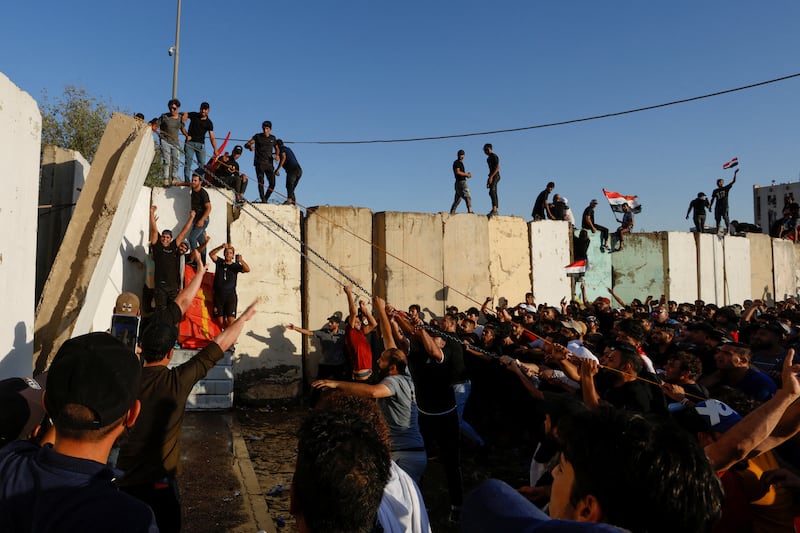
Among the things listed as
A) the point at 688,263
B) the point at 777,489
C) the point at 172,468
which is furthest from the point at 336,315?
the point at 688,263

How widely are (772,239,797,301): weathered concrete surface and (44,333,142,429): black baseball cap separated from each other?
2369 centimetres

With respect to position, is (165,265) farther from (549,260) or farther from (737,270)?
(737,270)

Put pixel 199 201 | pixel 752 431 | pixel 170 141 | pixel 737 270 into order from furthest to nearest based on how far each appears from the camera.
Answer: pixel 737 270 → pixel 170 141 → pixel 199 201 → pixel 752 431

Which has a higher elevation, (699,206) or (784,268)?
(699,206)

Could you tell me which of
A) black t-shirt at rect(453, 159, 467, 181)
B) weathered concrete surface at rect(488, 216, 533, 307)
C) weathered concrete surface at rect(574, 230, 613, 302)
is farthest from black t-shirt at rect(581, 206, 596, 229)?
black t-shirt at rect(453, 159, 467, 181)

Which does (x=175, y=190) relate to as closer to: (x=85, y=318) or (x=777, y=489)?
(x=85, y=318)

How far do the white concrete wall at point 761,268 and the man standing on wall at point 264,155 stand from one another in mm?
16934

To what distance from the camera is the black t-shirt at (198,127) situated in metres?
11.3

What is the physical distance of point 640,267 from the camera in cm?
1633

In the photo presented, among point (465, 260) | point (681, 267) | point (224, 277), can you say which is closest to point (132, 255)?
point (224, 277)

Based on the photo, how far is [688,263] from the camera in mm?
17172

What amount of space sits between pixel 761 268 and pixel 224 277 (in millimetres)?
19138

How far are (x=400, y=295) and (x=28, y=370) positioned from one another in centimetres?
820

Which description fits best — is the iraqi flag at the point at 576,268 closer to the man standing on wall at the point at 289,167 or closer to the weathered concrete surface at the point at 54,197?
the man standing on wall at the point at 289,167
